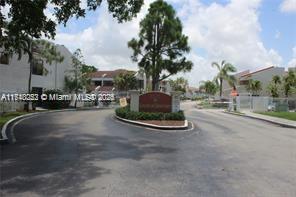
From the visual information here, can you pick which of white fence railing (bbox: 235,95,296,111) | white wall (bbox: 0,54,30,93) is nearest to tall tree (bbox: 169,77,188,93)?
white fence railing (bbox: 235,95,296,111)

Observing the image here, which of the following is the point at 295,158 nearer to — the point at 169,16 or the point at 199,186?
the point at 199,186

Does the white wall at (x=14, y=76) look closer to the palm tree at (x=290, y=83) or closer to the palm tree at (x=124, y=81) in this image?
the palm tree at (x=124, y=81)

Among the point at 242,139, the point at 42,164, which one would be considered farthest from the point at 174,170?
the point at 242,139

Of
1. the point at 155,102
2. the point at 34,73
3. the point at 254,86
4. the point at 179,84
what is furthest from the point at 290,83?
the point at 179,84

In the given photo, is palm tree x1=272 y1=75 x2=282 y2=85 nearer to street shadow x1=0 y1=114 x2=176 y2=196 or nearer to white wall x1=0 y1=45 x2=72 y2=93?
white wall x1=0 y1=45 x2=72 y2=93

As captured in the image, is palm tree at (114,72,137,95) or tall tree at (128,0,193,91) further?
palm tree at (114,72,137,95)

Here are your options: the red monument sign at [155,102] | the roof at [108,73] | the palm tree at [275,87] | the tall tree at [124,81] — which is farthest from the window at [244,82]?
the red monument sign at [155,102]

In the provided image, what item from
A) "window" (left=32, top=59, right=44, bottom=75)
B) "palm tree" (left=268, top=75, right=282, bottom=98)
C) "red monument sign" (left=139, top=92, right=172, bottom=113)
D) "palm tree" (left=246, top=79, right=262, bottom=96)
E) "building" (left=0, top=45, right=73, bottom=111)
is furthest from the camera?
"palm tree" (left=246, top=79, right=262, bottom=96)

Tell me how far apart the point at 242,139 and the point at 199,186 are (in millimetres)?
10324

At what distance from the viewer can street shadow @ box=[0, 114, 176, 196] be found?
Answer: 9.07 m

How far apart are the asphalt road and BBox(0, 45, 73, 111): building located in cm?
2302

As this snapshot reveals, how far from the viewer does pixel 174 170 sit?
1095 centimetres

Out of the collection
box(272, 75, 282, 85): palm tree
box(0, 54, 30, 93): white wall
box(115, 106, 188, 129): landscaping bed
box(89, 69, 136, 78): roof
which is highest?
box(89, 69, 136, 78): roof

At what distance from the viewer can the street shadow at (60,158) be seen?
907cm
